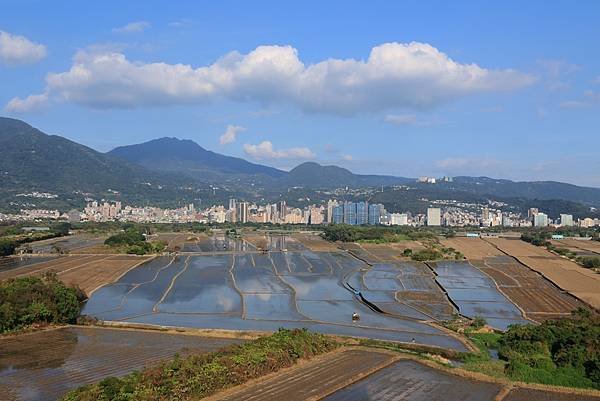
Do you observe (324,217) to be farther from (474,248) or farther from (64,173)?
(64,173)

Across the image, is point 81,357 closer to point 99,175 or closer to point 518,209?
point 518,209

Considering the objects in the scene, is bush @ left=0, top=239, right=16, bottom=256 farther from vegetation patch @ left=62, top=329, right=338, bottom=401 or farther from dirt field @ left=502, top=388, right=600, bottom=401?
dirt field @ left=502, top=388, right=600, bottom=401

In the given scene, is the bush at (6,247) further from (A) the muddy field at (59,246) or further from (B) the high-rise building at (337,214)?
(B) the high-rise building at (337,214)

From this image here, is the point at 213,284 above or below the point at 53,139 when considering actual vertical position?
below

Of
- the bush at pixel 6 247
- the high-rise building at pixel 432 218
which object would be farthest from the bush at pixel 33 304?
the high-rise building at pixel 432 218

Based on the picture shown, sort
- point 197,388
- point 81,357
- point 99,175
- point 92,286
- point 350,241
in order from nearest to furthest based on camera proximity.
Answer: point 197,388
point 81,357
point 92,286
point 350,241
point 99,175

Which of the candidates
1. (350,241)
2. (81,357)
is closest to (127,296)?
(81,357)

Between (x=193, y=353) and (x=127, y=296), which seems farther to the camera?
(x=127, y=296)
